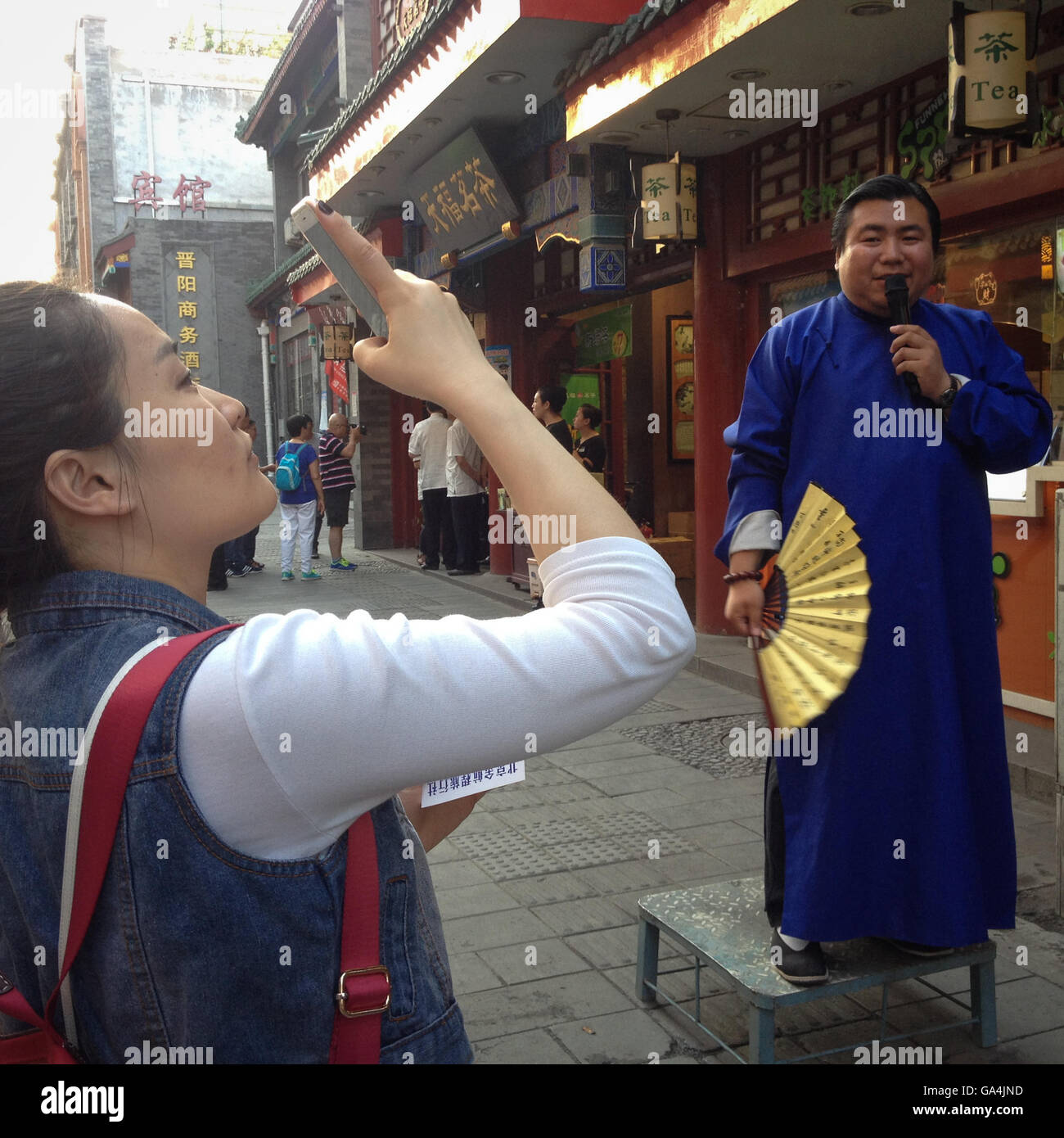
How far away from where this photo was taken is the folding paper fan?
259cm

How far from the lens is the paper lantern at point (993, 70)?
402 cm

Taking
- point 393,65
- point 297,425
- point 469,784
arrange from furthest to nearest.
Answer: point 297,425 < point 393,65 < point 469,784

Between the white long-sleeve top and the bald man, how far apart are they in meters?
11.9

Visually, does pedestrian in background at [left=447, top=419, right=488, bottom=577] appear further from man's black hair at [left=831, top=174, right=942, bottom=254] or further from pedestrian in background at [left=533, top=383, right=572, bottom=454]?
man's black hair at [left=831, top=174, right=942, bottom=254]

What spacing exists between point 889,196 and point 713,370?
482cm

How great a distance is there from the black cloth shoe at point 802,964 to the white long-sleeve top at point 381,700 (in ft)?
6.14

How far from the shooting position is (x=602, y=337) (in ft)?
35.7

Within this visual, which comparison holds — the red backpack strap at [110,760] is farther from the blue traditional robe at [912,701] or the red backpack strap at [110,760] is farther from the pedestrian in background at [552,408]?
the pedestrian in background at [552,408]

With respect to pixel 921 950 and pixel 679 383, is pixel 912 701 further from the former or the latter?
pixel 679 383

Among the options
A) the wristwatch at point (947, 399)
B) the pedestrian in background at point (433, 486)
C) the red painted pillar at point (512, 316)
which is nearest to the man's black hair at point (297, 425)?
the pedestrian in background at point (433, 486)

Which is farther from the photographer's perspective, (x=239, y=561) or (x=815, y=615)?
(x=239, y=561)

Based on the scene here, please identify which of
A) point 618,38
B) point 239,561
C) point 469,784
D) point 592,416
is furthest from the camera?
point 239,561

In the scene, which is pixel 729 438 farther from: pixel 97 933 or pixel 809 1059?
pixel 97 933

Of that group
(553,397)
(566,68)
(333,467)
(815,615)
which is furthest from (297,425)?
(815,615)
